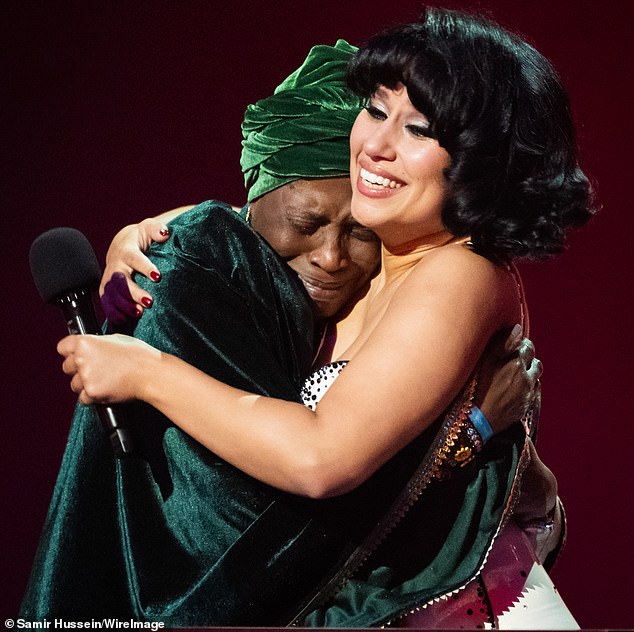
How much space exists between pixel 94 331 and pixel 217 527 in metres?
0.36

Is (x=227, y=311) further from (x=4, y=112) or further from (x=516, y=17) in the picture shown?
(x=516, y=17)

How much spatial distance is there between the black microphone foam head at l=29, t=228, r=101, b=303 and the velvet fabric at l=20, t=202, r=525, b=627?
0.48 ft

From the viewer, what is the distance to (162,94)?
240 centimetres

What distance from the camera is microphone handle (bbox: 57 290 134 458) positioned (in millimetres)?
1501

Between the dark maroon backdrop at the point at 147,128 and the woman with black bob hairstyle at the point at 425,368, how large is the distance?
728mm

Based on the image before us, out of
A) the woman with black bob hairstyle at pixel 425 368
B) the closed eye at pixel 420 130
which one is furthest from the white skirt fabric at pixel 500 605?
the closed eye at pixel 420 130

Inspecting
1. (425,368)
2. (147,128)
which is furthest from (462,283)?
(147,128)

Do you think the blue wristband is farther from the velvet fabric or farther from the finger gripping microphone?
the finger gripping microphone

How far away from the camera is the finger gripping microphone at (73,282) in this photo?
1.53 m

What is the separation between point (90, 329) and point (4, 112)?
3.21 feet

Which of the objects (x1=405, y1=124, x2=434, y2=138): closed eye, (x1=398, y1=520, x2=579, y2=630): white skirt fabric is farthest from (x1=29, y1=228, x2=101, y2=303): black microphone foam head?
(x1=398, y1=520, x2=579, y2=630): white skirt fabric

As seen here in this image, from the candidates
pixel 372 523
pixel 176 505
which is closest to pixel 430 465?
pixel 372 523

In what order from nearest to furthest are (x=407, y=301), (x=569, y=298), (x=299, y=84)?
1. (x=407, y=301)
2. (x=299, y=84)
3. (x=569, y=298)

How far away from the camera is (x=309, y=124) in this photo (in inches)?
71.3
